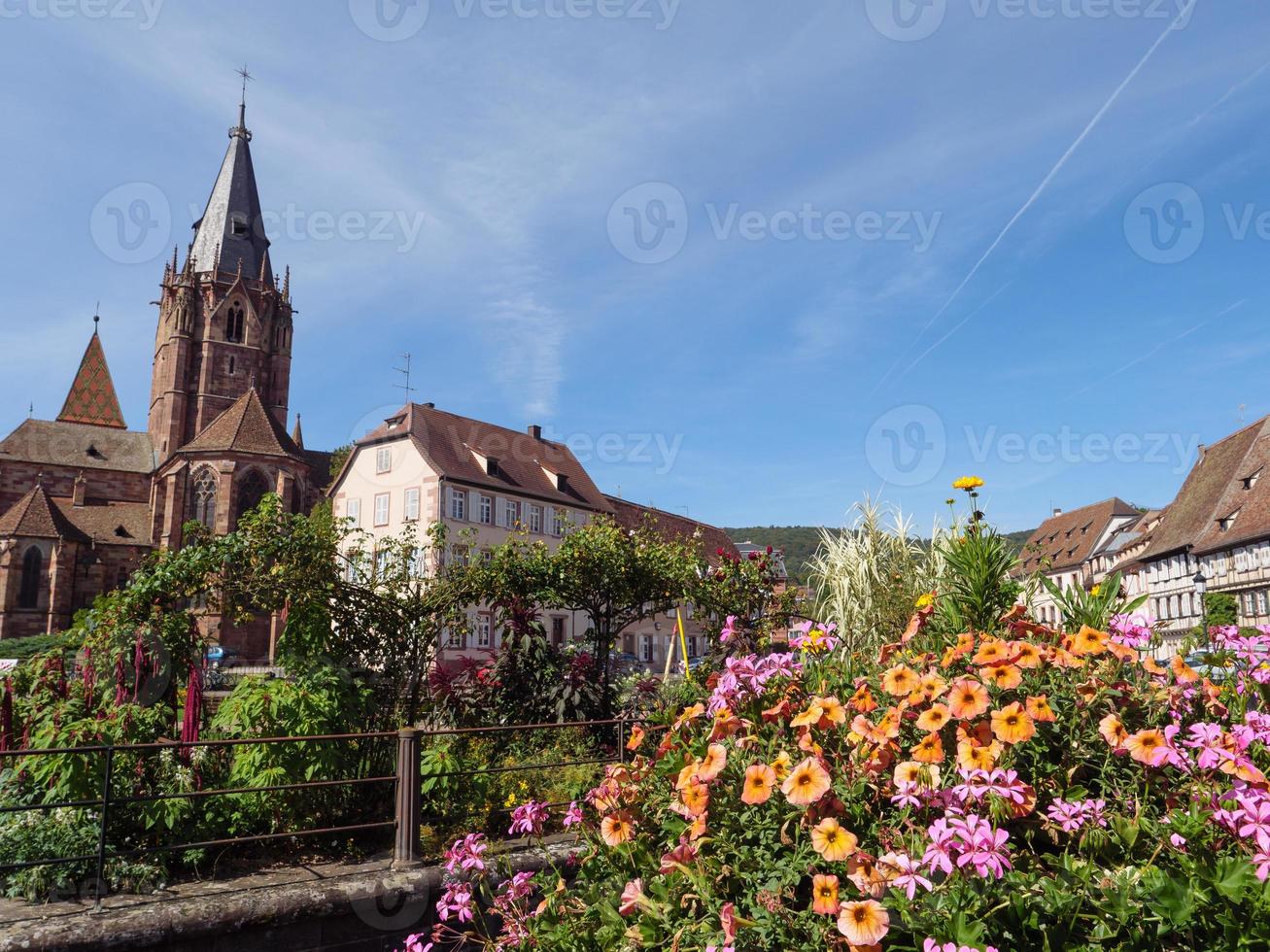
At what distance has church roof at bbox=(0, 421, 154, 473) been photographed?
62.0 metres

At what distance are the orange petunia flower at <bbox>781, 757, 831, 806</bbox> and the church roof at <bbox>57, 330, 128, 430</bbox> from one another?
8018 centimetres

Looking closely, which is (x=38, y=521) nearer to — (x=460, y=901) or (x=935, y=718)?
(x=460, y=901)

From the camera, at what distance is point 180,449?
5578 centimetres

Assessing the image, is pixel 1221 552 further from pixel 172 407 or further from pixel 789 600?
pixel 172 407

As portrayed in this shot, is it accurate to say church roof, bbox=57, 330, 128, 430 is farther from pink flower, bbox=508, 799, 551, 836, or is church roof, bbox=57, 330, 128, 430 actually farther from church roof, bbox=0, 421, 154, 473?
pink flower, bbox=508, 799, 551, 836

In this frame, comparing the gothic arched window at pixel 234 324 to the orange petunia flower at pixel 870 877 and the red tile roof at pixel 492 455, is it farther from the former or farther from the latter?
the orange petunia flower at pixel 870 877

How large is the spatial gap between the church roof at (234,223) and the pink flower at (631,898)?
7115 centimetres

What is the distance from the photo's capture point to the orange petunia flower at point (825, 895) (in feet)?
7.73

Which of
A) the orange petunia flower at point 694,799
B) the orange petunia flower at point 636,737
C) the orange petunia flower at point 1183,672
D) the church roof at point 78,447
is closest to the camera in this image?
the orange petunia flower at point 694,799

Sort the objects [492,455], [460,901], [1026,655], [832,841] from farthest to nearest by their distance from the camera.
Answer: [492,455]
[460,901]
[1026,655]
[832,841]

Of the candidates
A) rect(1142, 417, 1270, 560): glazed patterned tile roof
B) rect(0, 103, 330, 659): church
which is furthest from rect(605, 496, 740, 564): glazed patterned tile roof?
rect(1142, 417, 1270, 560): glazed patterned tile roof

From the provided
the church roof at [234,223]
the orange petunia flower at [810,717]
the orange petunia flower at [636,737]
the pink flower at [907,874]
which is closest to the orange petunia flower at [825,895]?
the pink flower at [907,874]

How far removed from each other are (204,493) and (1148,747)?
58945 mm

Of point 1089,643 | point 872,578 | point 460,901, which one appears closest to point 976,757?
point 1089,643
